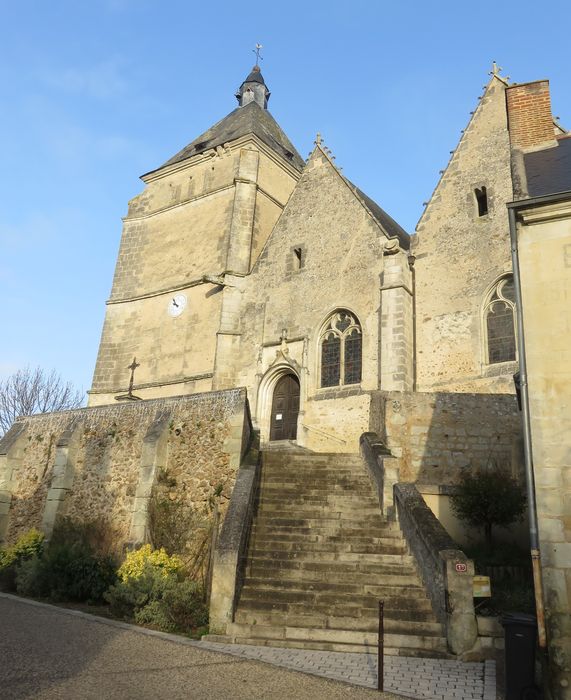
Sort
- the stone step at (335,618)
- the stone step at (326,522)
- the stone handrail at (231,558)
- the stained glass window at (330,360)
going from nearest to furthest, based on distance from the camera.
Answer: the stone step at (335,618)
the stone handrail at (231,558)
the stone step at (326,522)
the stained glass window at (330,360)

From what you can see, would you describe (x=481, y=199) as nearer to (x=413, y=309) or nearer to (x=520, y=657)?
(x=413, y=309)

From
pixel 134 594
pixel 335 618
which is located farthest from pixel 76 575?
pixel 335 618

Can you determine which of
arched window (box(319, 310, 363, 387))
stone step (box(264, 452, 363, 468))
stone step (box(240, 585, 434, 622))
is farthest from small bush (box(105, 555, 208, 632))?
arched window (box(319, 310, 363, 387))

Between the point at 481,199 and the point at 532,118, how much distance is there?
237 inches

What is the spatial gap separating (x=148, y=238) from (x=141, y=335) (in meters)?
4.12

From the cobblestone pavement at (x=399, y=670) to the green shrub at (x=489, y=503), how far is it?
10.7 feet

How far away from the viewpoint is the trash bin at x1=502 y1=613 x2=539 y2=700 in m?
5.25

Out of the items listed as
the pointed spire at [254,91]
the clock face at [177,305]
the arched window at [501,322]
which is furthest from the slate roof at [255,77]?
the arched window at [501,322]

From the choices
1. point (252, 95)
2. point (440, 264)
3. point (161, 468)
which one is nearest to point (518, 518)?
point (161, 468)

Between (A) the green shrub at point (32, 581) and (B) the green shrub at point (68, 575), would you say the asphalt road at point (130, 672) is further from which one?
(A) the green shrub at point (32, 581)

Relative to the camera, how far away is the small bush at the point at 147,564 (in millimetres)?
9477

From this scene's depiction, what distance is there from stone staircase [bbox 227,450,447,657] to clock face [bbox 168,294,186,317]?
10418mm

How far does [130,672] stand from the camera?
5637 millimetres

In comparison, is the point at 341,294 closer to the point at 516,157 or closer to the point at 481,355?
the point at 481,355
